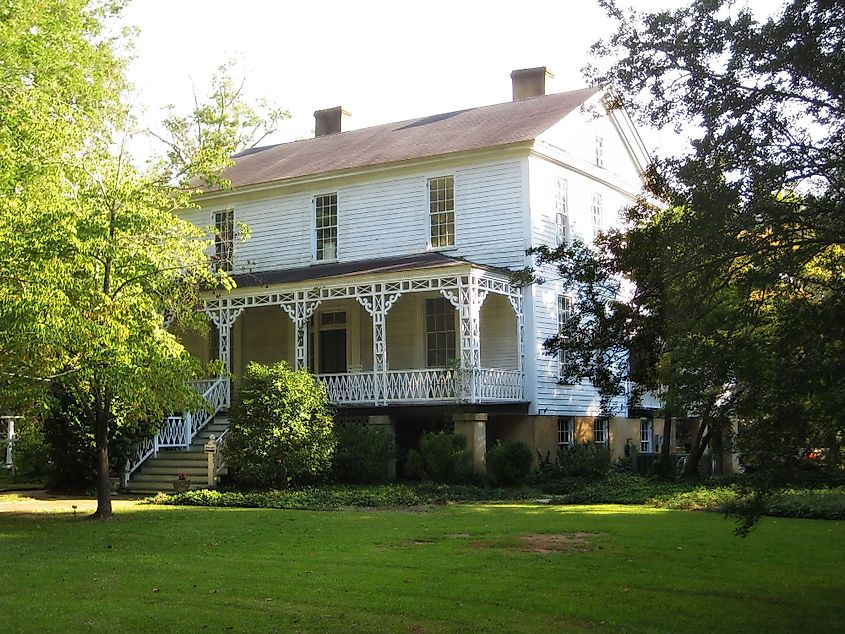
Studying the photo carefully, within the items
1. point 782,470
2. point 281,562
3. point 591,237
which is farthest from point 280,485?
point 782,470

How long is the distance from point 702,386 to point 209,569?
5.72m

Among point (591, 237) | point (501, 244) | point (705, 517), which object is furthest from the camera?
point (591, 237)

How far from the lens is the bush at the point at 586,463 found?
77.8 feet

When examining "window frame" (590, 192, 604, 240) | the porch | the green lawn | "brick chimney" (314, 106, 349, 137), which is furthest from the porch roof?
the green lawn

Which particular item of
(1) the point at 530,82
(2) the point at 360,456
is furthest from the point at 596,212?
(2) the point at 360,456

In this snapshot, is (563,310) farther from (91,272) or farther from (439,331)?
(91,272)

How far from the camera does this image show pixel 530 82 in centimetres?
3112

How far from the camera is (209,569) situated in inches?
445

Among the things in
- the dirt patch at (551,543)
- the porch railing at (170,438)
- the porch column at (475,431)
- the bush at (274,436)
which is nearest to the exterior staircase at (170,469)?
the porch railing at (170,438)

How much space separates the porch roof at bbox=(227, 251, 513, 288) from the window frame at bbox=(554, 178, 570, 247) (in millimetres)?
2713

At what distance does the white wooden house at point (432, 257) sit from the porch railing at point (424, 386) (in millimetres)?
42

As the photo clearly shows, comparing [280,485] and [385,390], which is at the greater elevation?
[385,390]

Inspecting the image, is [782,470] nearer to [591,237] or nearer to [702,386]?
[702,386]

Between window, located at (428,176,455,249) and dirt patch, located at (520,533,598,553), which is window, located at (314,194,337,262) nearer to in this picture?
window, located at (428,176,455,249)
